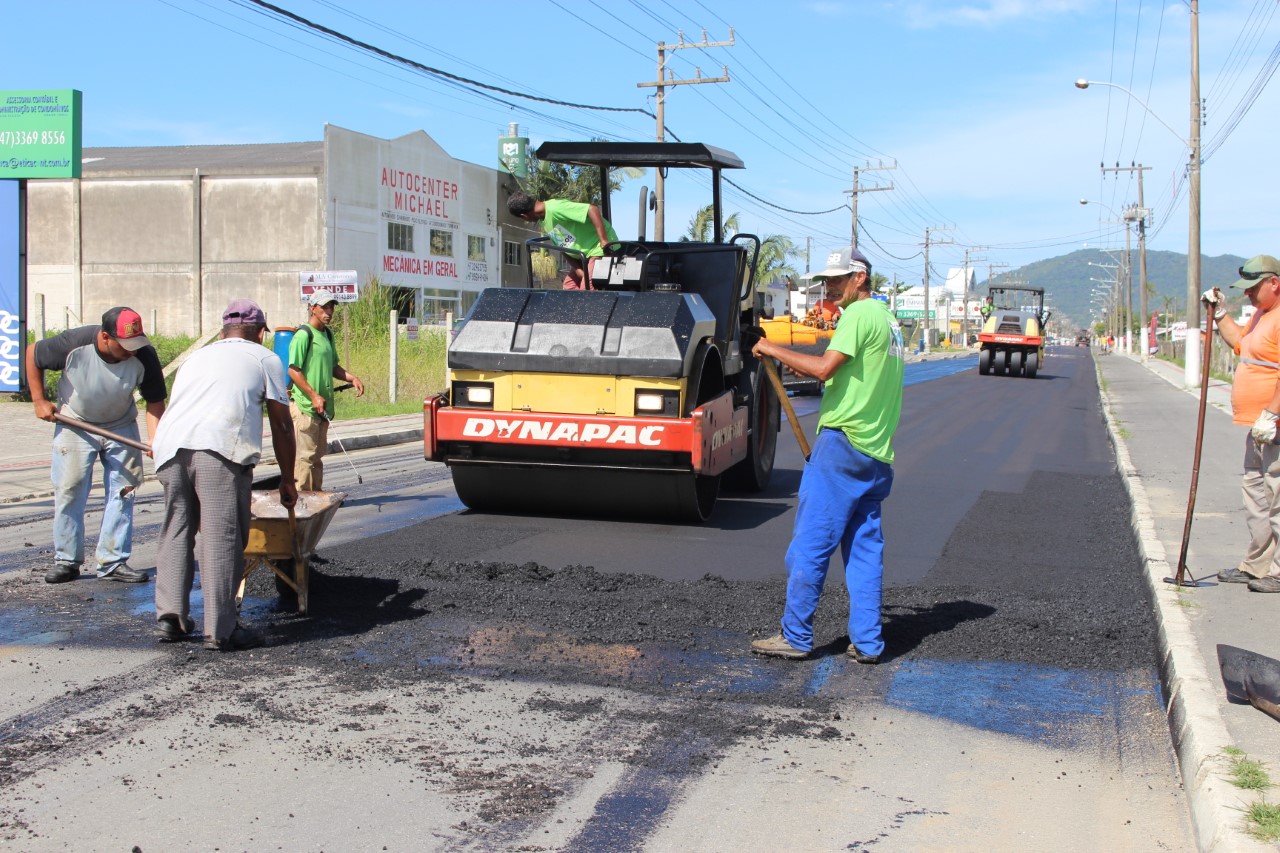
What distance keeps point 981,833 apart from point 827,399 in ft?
7.91

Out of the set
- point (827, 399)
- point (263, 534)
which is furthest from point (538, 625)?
point (827, 399)

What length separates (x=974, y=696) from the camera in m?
5.44

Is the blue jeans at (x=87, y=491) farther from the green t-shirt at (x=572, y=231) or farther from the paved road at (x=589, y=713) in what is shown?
the green t-shirt at (x=572, y=231)

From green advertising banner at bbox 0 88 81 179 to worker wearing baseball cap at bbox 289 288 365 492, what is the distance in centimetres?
1240

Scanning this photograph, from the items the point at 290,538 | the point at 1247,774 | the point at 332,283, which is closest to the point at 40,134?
the point at 332,283

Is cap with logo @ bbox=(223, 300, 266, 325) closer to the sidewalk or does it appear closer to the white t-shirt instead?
the white t-shirt

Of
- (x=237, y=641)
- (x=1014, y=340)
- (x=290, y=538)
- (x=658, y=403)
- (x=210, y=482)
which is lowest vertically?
(x=237, y=641)

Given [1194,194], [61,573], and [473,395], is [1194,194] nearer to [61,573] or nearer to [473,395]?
[473,395]

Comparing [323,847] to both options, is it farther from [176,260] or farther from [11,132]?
[176,260]

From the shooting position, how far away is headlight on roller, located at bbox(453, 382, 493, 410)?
923 cm

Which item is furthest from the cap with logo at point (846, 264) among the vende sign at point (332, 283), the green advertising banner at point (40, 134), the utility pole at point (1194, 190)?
the utility pole at point (1194, 190)

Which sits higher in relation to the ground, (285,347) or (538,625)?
(285,347)

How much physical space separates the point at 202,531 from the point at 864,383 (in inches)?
123

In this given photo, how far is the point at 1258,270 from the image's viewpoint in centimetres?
729
